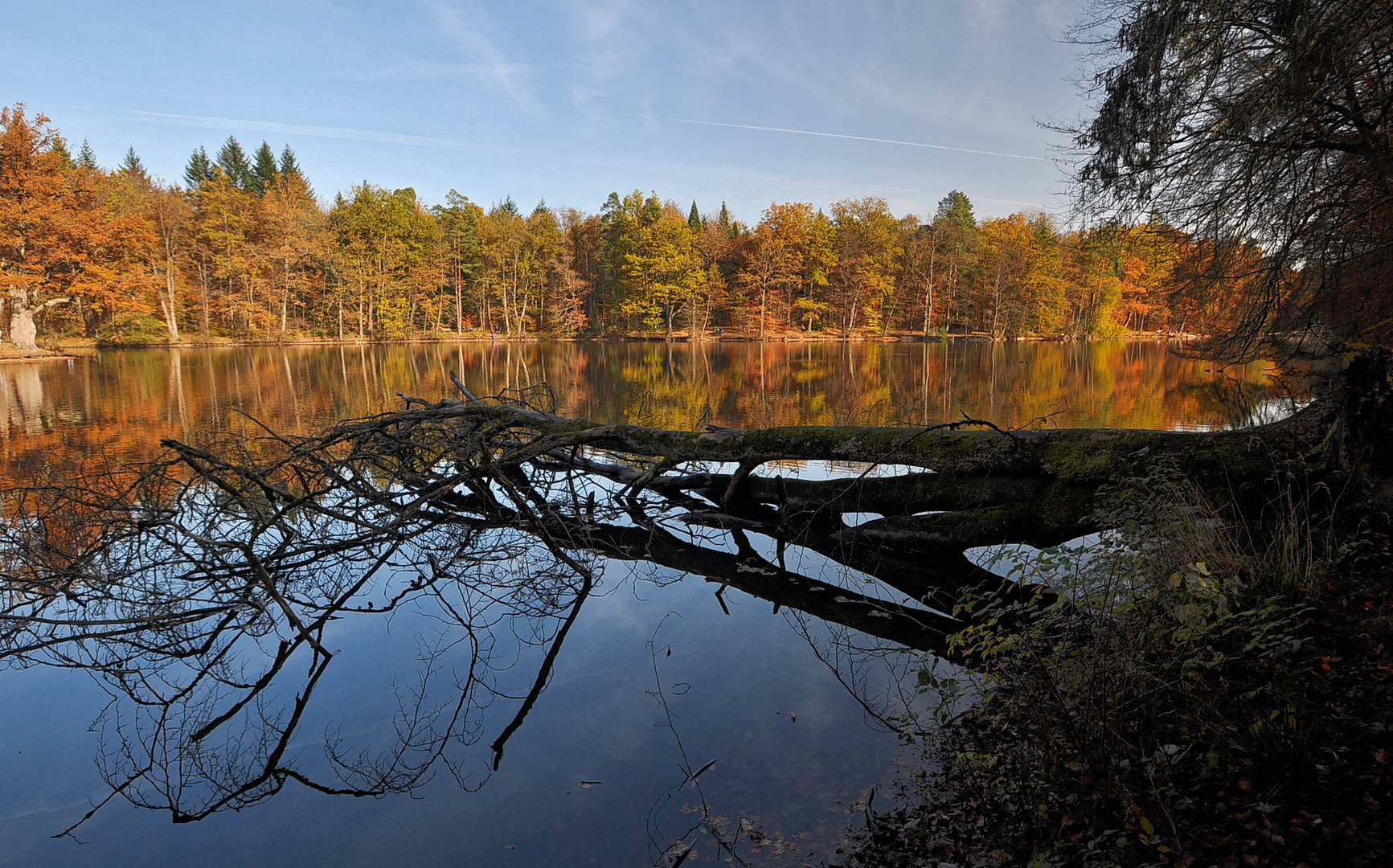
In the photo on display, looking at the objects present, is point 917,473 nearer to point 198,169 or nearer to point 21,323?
point 21,323

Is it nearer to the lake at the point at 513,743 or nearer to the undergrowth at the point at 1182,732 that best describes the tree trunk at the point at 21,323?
the lake at the point at 513,743

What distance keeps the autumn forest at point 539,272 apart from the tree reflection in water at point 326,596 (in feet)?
140

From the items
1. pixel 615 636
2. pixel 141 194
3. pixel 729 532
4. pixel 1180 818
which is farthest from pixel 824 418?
pixel 141 194

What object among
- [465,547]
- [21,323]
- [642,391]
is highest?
[21,323]

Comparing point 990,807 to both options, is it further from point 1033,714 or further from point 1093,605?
point 1093,605

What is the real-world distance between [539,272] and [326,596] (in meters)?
55.3

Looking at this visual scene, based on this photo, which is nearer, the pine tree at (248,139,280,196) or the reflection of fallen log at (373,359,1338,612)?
the reflection of fallen log at (373,359,1338,612)

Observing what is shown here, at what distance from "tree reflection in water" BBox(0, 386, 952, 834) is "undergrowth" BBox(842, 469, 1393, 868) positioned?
1.50 meters

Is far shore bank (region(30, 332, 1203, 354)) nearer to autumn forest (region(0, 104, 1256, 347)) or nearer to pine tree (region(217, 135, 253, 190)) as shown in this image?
autumn forest (region(0, 104, 1256, 347))

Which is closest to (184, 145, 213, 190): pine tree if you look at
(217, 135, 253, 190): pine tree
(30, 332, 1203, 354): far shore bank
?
(217, 135, 253, 190): pine tree

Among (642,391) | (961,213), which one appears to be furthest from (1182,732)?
(961,213)

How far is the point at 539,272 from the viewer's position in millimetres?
57719

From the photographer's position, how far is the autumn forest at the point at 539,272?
42.2 meters

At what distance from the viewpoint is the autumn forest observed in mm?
42250
